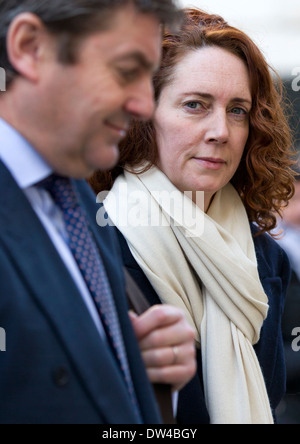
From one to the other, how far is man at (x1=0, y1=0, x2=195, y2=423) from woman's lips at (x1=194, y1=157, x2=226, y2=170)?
987mm

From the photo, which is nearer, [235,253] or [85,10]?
[85,10]

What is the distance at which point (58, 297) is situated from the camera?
43.7 inches

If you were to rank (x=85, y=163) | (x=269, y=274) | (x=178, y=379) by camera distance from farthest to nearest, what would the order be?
1. (x=269, y=274)
2. (x=178, y=379)
3. (x=85, y=163)

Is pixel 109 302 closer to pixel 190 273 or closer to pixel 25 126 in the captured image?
pixel 25 126

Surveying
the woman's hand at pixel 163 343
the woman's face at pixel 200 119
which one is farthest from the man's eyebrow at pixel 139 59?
the woman's face at pixel 200 119

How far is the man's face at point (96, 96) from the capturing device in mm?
1113

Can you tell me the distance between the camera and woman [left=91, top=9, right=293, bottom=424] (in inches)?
83.6

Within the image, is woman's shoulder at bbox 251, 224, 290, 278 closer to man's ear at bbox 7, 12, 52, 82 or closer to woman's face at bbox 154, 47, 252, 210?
woman's face at bbox 154, 47, 252, 210

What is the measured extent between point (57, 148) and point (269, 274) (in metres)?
1.40

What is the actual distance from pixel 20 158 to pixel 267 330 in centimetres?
138

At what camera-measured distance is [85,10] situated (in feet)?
3.64

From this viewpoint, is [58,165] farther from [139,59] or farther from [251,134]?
[251,134]

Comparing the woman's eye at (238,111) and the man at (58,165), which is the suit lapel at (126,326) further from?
the woman's eye at (238,111)

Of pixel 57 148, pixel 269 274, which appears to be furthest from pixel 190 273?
pixel 57 148
